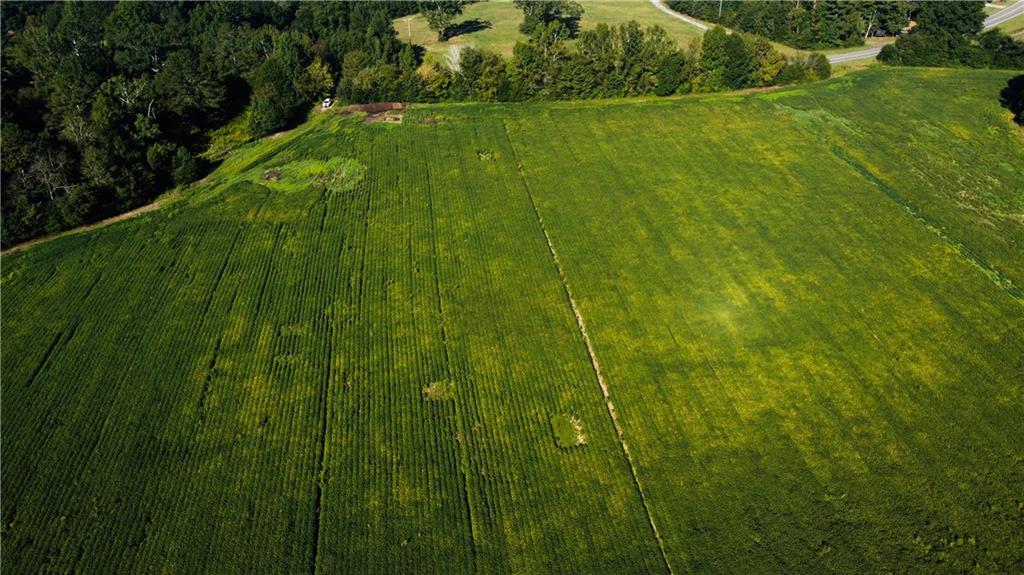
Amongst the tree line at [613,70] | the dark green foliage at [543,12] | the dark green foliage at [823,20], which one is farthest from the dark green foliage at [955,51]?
the dark green foliage at [543,12]

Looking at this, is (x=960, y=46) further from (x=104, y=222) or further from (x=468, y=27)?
(x=104, y=222)

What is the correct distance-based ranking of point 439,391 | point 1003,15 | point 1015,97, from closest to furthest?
point 439,391 < point 1015,97 < point 1003,15

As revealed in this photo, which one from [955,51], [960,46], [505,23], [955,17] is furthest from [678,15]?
[955,51]

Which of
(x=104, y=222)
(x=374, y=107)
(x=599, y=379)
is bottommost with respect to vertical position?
(x=599, y=379)

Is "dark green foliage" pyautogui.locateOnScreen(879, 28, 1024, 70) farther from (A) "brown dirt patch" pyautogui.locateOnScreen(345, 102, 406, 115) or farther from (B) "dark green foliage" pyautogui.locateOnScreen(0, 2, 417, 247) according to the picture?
(A) "brown dirt patch" pyautogui.locateOnScreen(345, 102, 406, 115)

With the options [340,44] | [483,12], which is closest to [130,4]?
[340,44]

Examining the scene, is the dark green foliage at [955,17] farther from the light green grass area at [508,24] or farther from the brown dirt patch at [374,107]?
the brown dirt patch at [374,107]

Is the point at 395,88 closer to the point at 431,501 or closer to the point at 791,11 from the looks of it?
the point at 431,501
